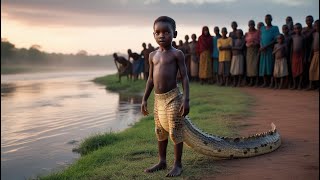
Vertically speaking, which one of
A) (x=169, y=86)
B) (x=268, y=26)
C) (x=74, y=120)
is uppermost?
(x=268, y=26)

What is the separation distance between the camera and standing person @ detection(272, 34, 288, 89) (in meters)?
13.0

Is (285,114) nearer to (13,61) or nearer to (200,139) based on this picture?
(200,139)

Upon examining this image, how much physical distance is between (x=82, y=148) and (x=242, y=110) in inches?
146

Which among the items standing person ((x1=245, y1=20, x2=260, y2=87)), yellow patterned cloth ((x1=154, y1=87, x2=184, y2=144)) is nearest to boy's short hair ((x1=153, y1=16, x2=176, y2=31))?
yellow patterned cloth ((x1=154, y1=87, x2=184, y2=144))

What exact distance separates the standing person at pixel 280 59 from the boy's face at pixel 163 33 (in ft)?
30.2

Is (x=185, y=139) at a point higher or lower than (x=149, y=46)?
lower

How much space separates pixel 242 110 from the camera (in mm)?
8883

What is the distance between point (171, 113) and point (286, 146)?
1.98 meters

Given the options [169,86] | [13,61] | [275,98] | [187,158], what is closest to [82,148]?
[187,158]

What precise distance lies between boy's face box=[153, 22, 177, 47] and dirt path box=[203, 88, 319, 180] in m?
1.50

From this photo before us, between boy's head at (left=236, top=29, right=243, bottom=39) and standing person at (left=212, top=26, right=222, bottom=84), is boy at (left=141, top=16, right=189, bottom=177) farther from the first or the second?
standing person at (left=212, top=26, right=222, bottom=84)

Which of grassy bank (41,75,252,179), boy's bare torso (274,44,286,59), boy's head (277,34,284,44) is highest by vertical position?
boy's head (277,34,284,44)

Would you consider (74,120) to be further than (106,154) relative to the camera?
Yes

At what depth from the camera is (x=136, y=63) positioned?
22.2 meters
